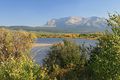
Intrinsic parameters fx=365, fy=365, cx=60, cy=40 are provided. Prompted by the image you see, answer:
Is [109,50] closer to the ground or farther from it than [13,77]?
farther from it

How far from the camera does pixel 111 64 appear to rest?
20.9 meters

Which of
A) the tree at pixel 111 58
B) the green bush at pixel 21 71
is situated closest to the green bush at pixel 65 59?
the green bush at pixel 21 71

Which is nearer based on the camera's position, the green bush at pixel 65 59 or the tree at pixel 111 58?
the tree at pixel 111 58

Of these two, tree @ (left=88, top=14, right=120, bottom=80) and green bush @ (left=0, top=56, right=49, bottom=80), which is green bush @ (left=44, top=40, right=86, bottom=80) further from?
tree @ (left=88, top=14, right=120, bottom=80)

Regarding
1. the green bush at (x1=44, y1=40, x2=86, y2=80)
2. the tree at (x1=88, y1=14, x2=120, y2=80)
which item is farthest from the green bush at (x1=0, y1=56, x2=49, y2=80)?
the green bush at (x1=44, y1=40, x2=86, y2=80)

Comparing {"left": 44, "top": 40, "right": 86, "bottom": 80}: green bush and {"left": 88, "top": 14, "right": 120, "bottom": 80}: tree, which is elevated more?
{"left": 88, "top": 14, "right": 120, "bottom": 80}: tree

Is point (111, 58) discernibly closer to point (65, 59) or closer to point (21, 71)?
point (21, 71)

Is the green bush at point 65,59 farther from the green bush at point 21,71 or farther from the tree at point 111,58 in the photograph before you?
the tree at point 111,58

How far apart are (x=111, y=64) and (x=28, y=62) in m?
5.16

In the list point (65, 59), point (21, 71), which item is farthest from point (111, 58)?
point (65, 59)

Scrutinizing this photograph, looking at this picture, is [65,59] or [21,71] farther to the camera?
[65,59]

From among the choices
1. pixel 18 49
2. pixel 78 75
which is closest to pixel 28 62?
pixel 78 75

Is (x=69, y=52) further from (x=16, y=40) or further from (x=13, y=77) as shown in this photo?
(x=13, y=77)

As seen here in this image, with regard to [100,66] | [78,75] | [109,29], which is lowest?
[78,75]
